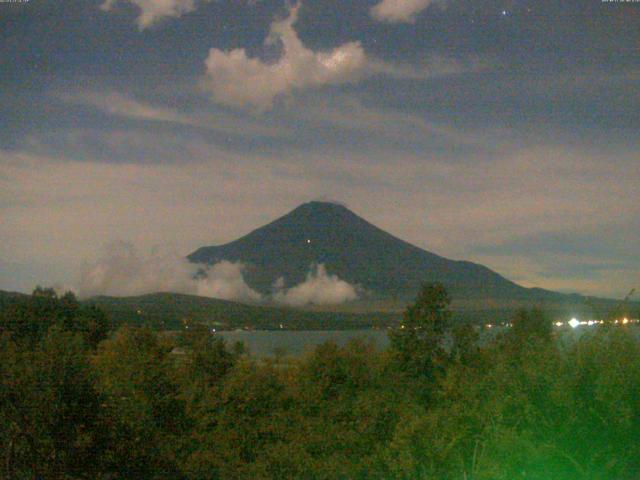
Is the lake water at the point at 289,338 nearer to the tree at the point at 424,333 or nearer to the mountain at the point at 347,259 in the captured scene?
the tree at the point at 424,333

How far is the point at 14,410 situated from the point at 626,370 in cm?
947

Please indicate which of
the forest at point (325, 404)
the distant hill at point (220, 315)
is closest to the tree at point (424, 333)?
the forest at point (325, 404)

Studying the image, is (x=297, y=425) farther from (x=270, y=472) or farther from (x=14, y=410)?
(x=14, y=410)

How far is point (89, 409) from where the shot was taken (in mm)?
13469

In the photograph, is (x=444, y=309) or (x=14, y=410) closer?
(x=14, y=410)

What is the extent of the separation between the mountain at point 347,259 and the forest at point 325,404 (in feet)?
227

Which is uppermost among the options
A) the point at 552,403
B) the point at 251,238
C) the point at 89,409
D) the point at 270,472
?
the point at 251,238

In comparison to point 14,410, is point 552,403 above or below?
above

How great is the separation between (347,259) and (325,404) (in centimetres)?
9776

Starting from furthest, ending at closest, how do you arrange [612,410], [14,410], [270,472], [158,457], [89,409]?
[270,472], [158,457], [89,409], [14,410], [612,410]

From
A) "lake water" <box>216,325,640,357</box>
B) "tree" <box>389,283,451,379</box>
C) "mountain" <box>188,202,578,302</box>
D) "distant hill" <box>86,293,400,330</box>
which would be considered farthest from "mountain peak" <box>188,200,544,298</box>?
"tree" <box>389,283,451,379</box>

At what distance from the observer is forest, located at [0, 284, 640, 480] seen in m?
7.07

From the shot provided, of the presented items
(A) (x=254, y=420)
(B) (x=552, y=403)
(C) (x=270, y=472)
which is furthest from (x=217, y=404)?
(B) (x=552, y=403)

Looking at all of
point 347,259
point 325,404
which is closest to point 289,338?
point 325,404
